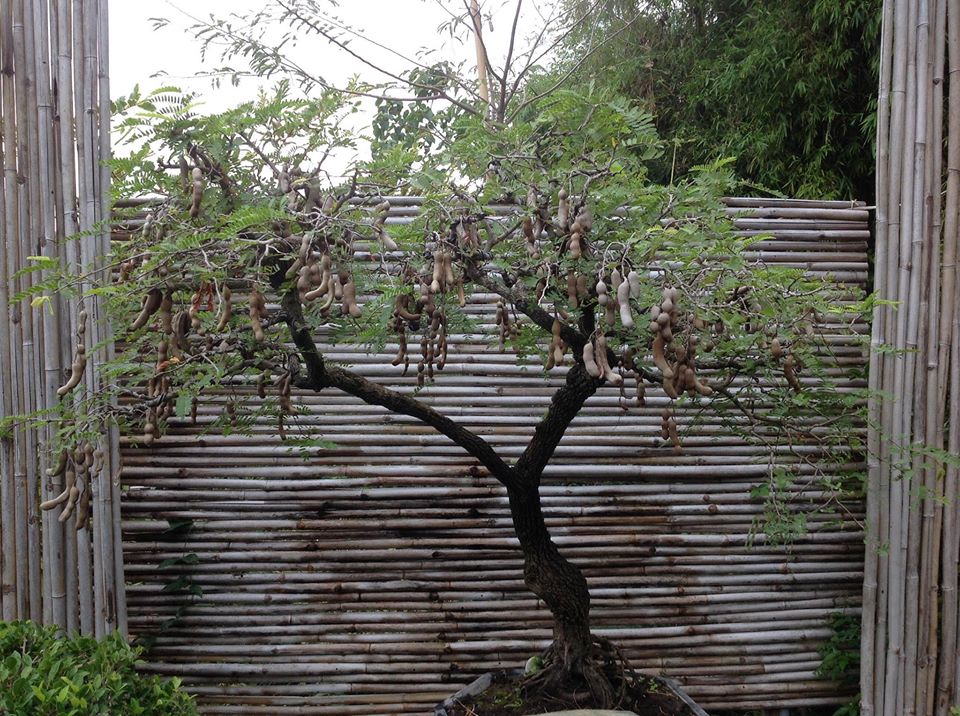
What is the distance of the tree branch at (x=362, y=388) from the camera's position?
1616 millimetres

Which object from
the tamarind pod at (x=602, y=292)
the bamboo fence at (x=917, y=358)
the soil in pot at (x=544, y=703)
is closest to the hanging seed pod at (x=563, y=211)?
the tamarind pod at (x=602, y=292)

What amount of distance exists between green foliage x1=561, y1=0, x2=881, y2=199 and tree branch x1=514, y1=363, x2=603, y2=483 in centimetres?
145

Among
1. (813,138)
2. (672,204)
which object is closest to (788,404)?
(672,204)

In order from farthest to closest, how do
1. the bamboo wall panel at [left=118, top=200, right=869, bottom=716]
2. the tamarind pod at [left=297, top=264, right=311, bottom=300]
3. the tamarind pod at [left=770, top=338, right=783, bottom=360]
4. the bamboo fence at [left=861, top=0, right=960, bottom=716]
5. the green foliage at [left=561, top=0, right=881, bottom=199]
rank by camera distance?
the green foliage at [left=561, top=0, right=881, bottom=199]
the bamboo wall panel at [left=118, top=200, right=869, bottom=716]
the bamboo fence at [left=861, top=0, right=960, bottom=716]
the tamarind pod at [left=770, top=338, right=783, bottom=360]
the tamarind pod at [left=297, top=264, right=311, bottom=300]

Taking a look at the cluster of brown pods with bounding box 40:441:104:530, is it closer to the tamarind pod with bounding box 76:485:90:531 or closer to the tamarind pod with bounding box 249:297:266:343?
the tamarind pod with bounding box 76:485:90:531

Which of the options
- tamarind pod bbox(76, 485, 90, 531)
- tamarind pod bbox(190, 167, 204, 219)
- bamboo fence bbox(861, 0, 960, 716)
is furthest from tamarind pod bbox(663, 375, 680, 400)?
bamboo fence bbox(861, 0, 960, 716)

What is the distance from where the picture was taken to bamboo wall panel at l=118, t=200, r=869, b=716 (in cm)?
243

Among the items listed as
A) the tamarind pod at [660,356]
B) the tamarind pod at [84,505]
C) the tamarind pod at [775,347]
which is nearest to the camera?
the tamarind pod at [660,356]

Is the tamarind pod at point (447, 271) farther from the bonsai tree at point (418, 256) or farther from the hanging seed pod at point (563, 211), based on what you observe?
the hanging seed pod at point (563, 211)

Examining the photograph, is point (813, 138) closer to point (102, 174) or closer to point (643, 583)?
point (643, 583)

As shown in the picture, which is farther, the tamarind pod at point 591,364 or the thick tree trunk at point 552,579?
the thick tree trunk at point 552,579

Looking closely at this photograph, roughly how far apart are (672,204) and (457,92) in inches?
43.4

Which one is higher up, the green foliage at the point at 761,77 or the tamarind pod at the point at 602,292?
the green foliage at the point at 761,77

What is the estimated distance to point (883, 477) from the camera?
7.48 feet
